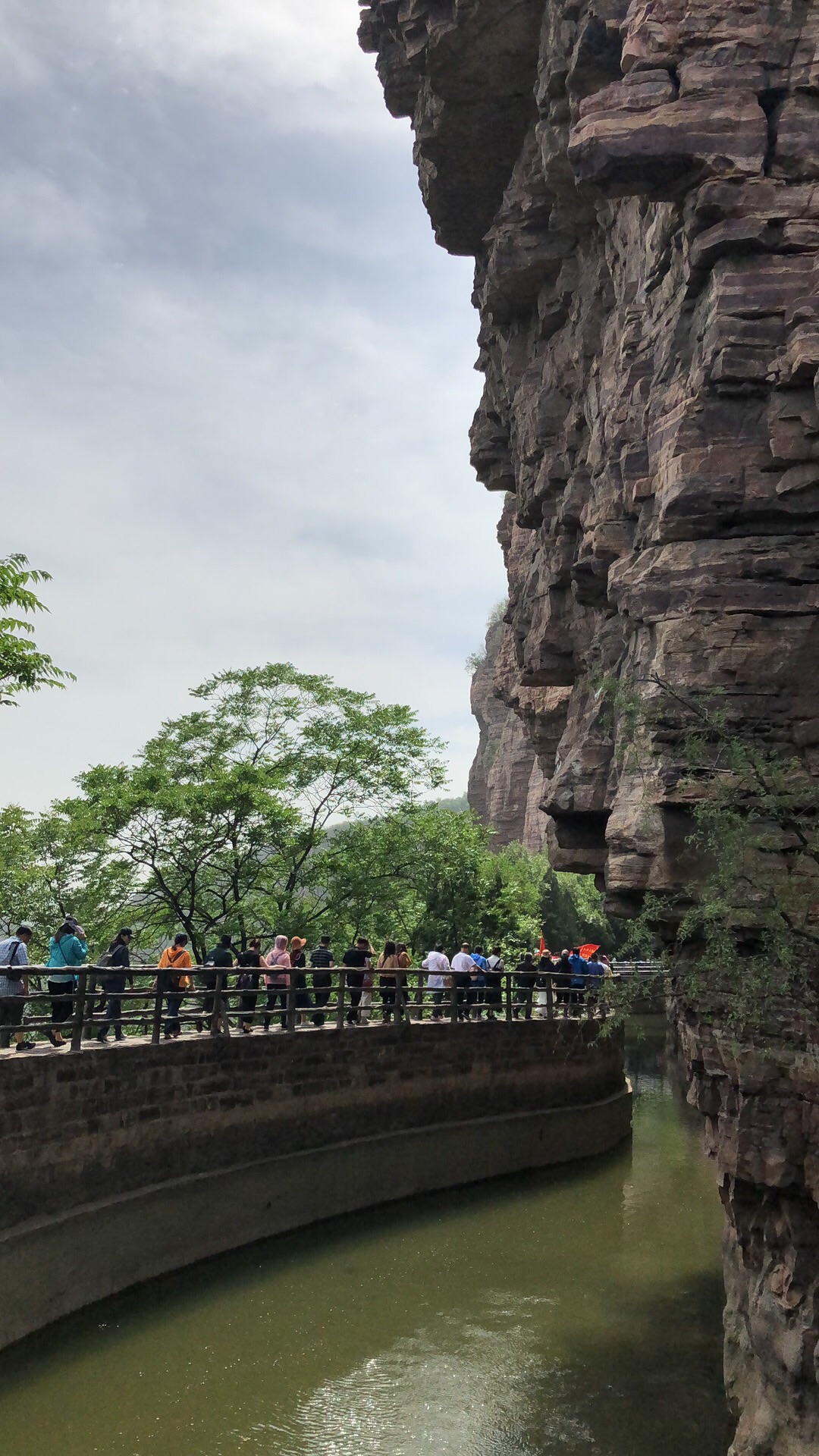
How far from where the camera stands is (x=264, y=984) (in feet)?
61.6

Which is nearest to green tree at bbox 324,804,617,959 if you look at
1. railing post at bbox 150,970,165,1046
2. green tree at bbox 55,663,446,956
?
green tree at bbox 55,663,446,956

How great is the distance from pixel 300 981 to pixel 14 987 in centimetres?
676

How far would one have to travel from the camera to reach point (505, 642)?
22.8 metres

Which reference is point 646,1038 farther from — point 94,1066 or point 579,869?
point 94,1066

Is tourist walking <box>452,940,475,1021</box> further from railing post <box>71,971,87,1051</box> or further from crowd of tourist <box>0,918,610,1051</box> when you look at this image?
railing post <box>71,971,87,1051</box>

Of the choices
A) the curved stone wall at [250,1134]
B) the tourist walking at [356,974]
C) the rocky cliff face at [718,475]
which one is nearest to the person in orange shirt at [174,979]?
the curved stone wall at [250,1134]

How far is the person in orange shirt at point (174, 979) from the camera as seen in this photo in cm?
1477

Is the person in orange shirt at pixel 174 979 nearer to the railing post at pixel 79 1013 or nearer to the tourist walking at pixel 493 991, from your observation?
the railing post at pixel 79 1013

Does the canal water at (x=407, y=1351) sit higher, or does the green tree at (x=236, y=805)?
the green tree at (x=236, y=805)

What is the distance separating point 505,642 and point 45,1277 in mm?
14430

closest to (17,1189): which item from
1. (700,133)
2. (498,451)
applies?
(700,133)

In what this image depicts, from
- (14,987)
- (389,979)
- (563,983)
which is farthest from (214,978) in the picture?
(563,983)

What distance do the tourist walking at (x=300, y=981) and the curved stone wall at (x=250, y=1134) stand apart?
0.67 meters

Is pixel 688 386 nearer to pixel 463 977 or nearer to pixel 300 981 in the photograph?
pixel 300 981
